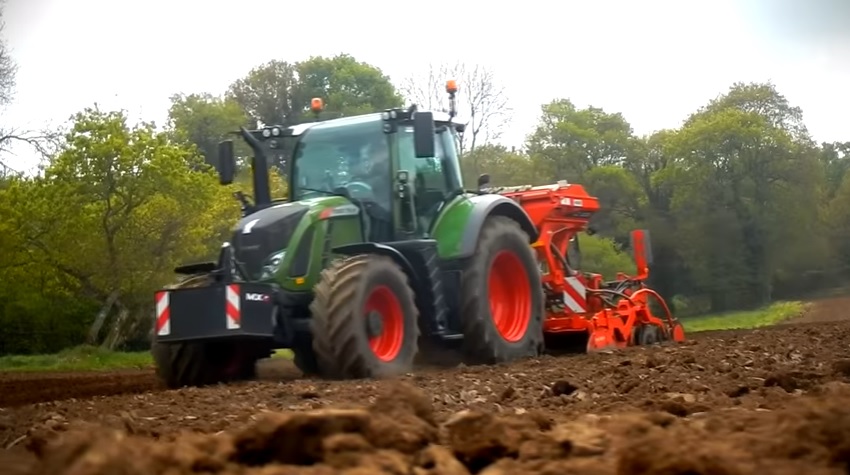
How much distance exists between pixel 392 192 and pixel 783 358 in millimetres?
3695

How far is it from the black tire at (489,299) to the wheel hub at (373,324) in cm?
125

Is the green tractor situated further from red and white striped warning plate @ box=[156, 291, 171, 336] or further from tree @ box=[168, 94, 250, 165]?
tree @ box=[168, 94, 250, 165]

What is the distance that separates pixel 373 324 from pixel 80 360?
12.7 meters

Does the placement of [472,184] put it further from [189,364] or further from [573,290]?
[189,364]

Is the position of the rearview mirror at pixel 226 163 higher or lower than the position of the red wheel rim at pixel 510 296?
higher

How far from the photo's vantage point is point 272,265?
854 centimetres

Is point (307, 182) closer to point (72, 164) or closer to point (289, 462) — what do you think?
point (289, 462)

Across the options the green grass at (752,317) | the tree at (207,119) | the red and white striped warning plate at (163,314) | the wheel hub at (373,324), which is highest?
the tree at (207,119)

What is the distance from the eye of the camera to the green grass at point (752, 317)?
25.4 metres

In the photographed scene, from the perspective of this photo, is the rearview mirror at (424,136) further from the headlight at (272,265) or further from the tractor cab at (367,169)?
the headlight at (272,265)

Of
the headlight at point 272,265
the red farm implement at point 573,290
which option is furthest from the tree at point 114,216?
the headlight at point 272,265

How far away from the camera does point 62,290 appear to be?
853 inches

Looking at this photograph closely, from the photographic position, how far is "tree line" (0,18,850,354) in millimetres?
21094

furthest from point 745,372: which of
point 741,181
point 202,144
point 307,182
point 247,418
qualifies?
point 202,144
